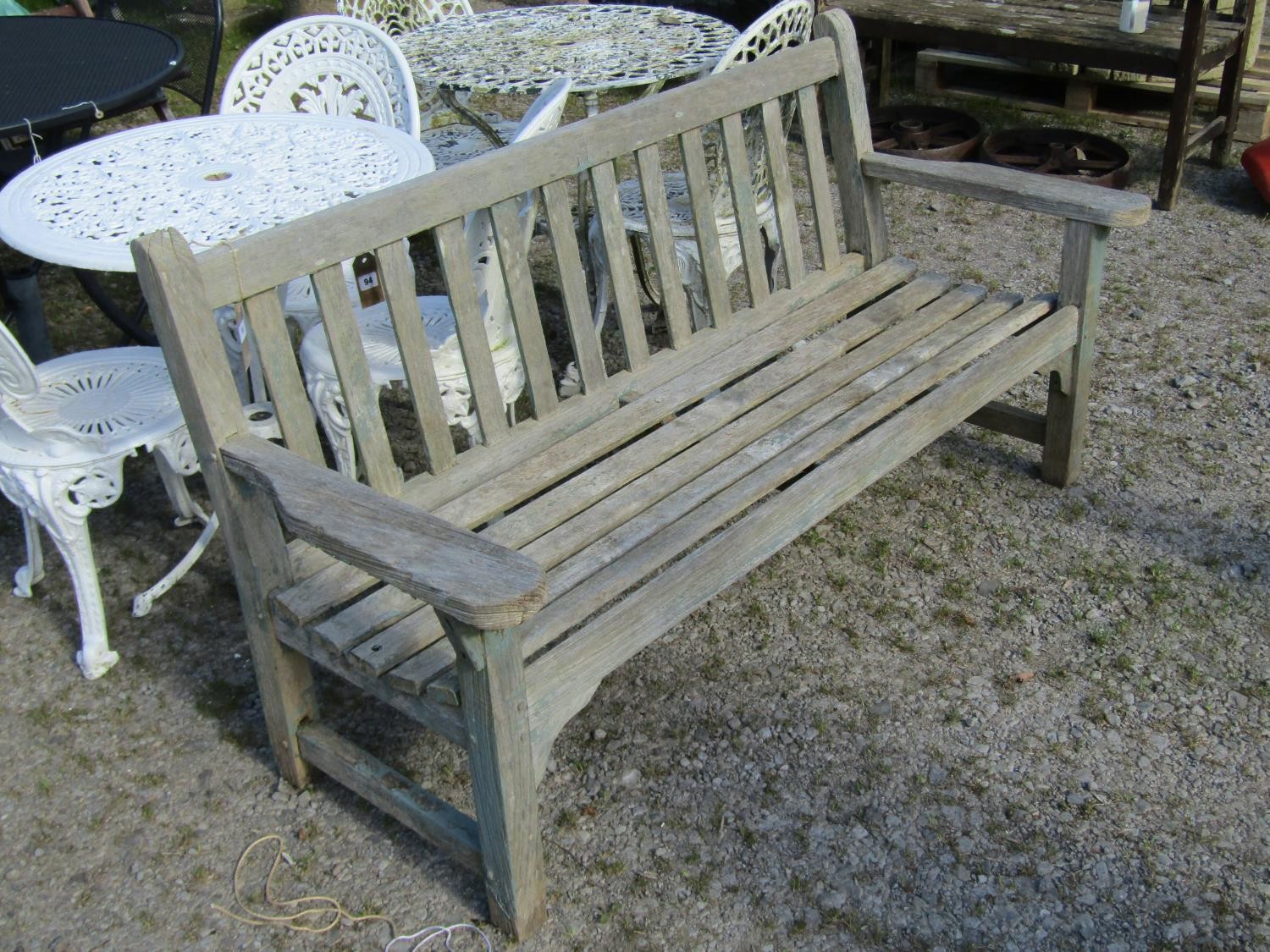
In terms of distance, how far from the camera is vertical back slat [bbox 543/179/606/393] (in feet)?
8.89

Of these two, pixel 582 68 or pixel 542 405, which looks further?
pixel 582 68

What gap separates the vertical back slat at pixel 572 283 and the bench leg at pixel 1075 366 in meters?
1.18

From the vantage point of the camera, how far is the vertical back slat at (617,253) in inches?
111

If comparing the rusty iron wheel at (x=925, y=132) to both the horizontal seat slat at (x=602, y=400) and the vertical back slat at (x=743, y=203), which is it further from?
the vertical back slat at (x=743, y=203)

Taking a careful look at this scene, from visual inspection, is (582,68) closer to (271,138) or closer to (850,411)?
(271,138)

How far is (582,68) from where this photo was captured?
13.6 feet

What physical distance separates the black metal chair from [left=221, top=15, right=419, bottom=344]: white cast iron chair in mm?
618

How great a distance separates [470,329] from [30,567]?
1463 mm

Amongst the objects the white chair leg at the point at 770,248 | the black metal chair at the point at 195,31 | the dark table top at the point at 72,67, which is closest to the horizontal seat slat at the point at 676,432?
the white chair leg at the point at 770,248

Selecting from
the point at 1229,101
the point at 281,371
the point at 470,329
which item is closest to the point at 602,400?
the point at 470,329

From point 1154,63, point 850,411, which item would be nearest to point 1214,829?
point 850,411

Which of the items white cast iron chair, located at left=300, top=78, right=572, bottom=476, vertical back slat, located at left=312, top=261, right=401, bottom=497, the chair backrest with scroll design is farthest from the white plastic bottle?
vertical back slat, located at left=312, top=261, right=401, bottom=497

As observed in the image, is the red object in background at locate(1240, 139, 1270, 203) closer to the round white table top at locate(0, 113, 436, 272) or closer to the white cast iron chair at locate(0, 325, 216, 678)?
the round white table top at locate(0, 113, 436, 272)

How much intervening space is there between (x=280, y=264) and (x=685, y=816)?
51.1 inches
